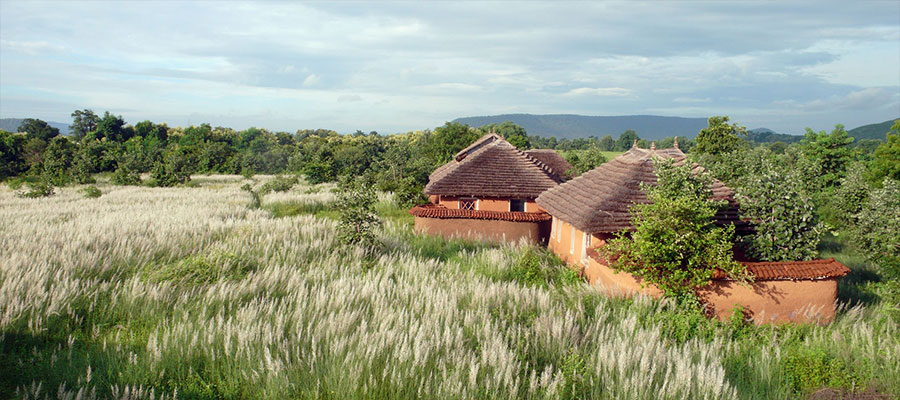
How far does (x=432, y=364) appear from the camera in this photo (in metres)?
5.03

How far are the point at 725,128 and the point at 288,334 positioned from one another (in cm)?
5674

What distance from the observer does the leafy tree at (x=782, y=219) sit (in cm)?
1009

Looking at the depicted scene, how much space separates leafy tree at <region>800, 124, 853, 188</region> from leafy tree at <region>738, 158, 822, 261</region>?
115 ft

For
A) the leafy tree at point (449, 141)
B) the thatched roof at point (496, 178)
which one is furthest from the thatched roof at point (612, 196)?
the leafy tree at point (449, 141)

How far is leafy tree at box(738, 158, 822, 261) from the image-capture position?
33.1 feet

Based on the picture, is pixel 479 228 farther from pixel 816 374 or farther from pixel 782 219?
pixel 816 374

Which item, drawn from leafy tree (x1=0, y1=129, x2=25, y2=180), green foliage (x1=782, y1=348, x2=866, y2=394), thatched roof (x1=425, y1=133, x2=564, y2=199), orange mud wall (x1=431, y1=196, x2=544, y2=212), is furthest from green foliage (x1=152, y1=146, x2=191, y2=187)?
green foliage (x1=782, y1=348, x2=866, y2=394)

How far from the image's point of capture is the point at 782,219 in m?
10.3

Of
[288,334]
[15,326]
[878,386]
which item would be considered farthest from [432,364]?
[878,386]

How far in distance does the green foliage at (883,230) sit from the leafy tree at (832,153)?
25.5m

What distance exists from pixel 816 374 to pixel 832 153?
138ft

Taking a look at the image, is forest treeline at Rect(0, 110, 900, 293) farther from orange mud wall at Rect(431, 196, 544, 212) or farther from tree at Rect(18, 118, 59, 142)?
orange mud wall at Rect(431, 196, 544, 212)

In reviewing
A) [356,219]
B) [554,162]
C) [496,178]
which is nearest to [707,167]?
[554,162]

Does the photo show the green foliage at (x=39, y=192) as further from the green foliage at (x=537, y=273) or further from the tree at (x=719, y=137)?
the tree at (x=719, y=137)
